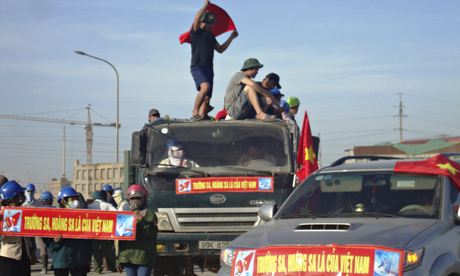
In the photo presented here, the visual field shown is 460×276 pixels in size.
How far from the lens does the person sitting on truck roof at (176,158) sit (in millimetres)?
13312

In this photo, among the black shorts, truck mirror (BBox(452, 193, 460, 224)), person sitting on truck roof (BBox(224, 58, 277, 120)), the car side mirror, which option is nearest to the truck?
person sitting on truck roof (BBox(224, 58, 277, 120))

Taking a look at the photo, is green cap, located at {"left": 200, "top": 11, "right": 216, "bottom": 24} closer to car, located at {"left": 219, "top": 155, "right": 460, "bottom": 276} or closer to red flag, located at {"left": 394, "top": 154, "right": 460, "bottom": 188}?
car, located at {"left": 219, "top": 155, "right": 460, "bottom": 276}

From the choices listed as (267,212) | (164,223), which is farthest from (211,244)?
(267,212)

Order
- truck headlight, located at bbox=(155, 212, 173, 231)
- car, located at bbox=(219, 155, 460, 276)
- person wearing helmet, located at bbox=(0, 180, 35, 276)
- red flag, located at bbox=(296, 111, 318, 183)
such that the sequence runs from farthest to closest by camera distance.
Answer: red flag, located at bbox=(296, 111, 318, 183), truck headlight, located at bbox=(155, 212, 173, 231), person wearing helmet, located at bbox=(0, 180, 35, 276), car, located at bbox=(219, 155, 460, 276)

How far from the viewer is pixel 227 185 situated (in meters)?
12.8

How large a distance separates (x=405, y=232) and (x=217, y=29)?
9.06 metres

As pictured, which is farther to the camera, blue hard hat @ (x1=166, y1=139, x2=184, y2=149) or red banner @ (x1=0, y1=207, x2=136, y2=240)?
blue hard hat @ (x1=166, y1=139, x2=184, y2=149)

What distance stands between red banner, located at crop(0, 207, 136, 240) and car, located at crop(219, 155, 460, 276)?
262 centimetres

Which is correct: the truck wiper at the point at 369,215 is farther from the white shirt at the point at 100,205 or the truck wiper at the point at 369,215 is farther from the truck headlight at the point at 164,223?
the white shirt at the point at 100,205

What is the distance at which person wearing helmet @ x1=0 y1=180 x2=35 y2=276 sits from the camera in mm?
10578

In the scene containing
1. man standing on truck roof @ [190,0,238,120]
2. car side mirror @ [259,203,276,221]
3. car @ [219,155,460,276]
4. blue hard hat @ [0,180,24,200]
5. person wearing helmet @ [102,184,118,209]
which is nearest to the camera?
car @ [219,155,460,276]

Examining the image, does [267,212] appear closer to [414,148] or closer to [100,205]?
[100,205]

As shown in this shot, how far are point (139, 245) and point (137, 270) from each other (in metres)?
0.29

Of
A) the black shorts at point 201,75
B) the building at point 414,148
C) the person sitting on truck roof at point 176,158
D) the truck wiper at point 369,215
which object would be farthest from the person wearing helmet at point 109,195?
the building at point 414,148
